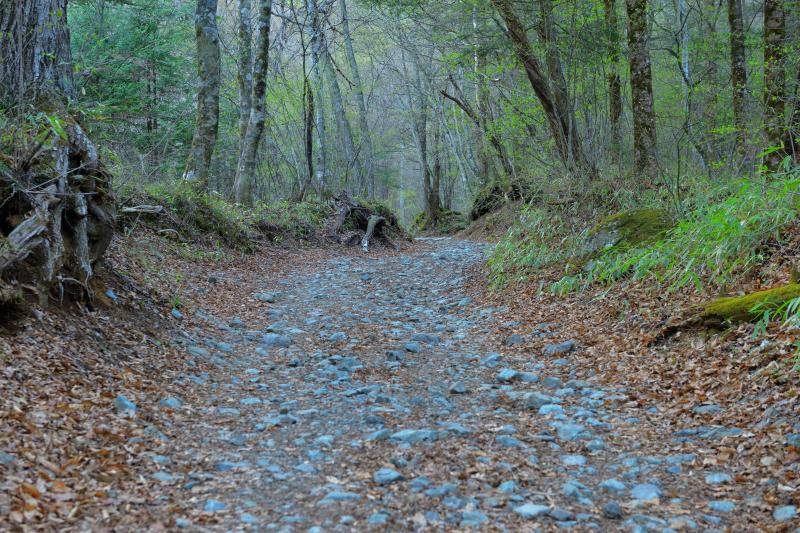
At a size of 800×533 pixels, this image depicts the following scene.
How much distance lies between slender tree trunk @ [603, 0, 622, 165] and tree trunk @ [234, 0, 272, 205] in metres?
7.99

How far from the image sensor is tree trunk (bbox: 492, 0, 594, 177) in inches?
484

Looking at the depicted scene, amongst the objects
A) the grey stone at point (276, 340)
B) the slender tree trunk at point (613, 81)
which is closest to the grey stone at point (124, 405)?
the grey stone at point (276, 340)

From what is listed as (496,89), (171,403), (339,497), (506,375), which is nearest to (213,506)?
(339,497)

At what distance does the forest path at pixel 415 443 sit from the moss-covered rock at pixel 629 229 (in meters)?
2.05

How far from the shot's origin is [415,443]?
437 centimetres

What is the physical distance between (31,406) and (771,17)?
528 inches

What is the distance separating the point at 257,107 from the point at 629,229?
10.00 m

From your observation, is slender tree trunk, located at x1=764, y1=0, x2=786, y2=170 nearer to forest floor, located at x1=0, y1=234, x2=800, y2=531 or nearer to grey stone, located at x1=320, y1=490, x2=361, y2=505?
forest floor, located at x1=0, y1=234, x2=800, y2=531

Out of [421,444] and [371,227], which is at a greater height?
[371,227]

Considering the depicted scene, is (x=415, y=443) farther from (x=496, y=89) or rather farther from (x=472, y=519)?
(x=496, y=89)

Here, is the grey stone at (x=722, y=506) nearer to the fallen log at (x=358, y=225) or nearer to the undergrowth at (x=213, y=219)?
the undergrowth at (x=213, y=219)

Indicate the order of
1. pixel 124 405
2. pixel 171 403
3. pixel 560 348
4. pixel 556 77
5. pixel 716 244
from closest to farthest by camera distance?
pixel 124 405, pixel 171 403, pixel 560 348, pixel 716 244, pixel 556 77

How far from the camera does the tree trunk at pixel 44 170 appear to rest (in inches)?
208

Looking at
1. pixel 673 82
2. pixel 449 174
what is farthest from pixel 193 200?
pixel 449 174
